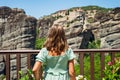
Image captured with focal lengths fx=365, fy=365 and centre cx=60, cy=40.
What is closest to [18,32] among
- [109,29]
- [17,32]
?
[17,32]

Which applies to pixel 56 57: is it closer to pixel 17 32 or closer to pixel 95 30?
pixel 17 32

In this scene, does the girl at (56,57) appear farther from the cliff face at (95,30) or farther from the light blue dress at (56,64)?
the cliff face at (95,30)

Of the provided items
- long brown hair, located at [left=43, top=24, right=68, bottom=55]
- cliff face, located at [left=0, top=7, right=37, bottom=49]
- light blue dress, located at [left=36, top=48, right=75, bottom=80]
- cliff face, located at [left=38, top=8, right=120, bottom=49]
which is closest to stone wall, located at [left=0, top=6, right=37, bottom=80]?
cliff face, located at [left=0, top=7, right=37, bottom=49]

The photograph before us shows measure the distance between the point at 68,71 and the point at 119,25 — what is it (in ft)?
249

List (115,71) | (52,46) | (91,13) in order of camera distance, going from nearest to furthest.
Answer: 1. (52,46)
2. (115,71)
3. (91,13)

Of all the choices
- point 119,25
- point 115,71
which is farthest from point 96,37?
point 115,71

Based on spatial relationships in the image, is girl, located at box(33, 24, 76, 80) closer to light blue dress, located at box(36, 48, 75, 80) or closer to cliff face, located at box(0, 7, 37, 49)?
light blue dress, located at box(36, 48, 75, 80)

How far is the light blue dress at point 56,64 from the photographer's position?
4270 mm

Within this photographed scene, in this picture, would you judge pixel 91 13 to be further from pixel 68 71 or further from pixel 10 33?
pixel 68 71

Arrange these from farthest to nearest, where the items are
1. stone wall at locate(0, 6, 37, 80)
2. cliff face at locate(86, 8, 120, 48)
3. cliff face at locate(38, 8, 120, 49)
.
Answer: stone wall at locate(0, 6, 37, 80)
cliff face at locate(38, 8, 120, 49)
cliff face at locate(86, 8, 120, 48)

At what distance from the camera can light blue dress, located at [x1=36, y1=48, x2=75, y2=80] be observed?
14.0 feet

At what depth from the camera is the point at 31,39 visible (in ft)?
278

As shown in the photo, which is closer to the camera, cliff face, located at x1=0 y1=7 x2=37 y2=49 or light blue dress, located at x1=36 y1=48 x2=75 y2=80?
light blue dress, located at x1=36 y1=48 x2=75 y2=80

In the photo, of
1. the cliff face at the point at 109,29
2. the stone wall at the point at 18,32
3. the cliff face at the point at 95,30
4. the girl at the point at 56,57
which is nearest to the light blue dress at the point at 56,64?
the girl at the point at 56,57
